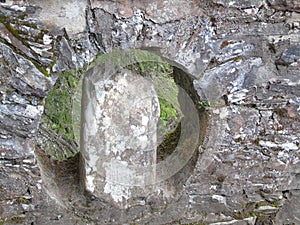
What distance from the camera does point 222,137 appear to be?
2859 millimetres

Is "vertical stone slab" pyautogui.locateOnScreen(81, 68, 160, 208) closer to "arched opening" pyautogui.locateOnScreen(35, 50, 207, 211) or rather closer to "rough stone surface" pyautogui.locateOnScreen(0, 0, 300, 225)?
"arched opening" pyautogui.locateOnScreen(35, 50, 207, 211)

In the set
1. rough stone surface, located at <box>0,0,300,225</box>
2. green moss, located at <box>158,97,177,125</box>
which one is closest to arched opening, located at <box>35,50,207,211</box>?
rough stone surface, located at <box>0,0,300,225</box>

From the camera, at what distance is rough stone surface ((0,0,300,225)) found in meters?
2.36

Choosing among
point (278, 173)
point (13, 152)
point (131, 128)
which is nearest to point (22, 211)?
point (13, 152)

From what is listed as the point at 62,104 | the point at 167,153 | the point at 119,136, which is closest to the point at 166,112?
the point at 62,104

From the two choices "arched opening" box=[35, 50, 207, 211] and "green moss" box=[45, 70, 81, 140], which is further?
"green moss" box=[45, 70, 81, 140]

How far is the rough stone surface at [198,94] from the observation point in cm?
236

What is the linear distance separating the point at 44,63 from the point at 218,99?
3.29ft

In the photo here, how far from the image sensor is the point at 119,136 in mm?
2834

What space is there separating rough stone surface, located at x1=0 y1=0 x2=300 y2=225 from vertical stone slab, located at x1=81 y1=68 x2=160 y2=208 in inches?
5.4

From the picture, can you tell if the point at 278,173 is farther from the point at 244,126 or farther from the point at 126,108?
the point at 126,108

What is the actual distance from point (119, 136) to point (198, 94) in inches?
21.0

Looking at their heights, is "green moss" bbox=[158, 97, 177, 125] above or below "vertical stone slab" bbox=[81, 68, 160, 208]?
above

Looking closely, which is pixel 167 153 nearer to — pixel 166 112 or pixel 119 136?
pixel 119 136
